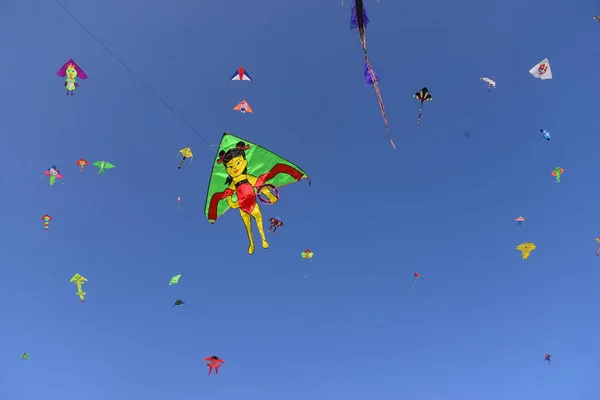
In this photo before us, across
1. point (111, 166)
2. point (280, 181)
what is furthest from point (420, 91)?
point (111, 166)

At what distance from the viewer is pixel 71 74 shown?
34.9 ft

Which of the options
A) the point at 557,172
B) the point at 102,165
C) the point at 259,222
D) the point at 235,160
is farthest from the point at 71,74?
the point at 557,172

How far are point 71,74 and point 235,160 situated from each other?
5460 millimetres

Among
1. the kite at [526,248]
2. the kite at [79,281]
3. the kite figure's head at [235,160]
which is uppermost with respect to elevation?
the kite figure's head at [235,160]

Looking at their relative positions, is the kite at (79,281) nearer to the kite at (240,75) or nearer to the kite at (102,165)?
the kite at (102,165)

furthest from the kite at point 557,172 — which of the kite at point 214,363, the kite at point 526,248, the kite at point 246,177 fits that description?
the kite at point 214,363

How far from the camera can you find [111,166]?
1197 centimetres

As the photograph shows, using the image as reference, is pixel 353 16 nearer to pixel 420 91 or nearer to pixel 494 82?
pixel 420 91

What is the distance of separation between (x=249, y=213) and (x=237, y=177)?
1192mm

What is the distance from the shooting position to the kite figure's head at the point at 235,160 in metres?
10.1

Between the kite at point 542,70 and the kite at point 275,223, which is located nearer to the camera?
the kite at point 542,70

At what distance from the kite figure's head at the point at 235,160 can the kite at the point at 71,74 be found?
4.94m

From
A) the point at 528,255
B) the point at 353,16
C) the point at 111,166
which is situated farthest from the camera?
the point at 528,255

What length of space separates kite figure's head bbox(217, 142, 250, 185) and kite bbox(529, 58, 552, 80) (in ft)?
27.6
